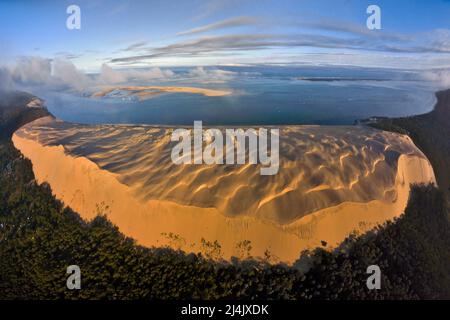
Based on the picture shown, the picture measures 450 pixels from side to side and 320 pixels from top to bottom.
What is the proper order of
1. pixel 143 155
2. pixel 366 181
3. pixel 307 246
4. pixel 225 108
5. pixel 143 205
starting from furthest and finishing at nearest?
pixel 225 108 → pixel 143 155 → pixel 366 181 → pixel 143 205 → pixel 307 246

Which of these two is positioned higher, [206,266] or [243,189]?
[243,189]

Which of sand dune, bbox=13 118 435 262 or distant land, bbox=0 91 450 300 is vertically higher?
sand dune, bbox=13 118 435 262

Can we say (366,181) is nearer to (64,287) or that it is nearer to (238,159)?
(238,159)

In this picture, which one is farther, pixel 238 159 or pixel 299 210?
pixel 238 159

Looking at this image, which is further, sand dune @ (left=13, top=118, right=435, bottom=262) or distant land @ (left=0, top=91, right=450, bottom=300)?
sand dune @ (left=13, top=118, right=435, bottom=262)

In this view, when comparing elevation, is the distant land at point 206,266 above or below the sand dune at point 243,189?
below

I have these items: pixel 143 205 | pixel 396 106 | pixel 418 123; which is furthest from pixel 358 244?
pixel 396 106

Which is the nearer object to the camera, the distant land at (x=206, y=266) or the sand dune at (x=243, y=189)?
the distant land at (x=206, y=266)

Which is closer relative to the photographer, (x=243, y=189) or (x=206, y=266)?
(x=206, y=266)
